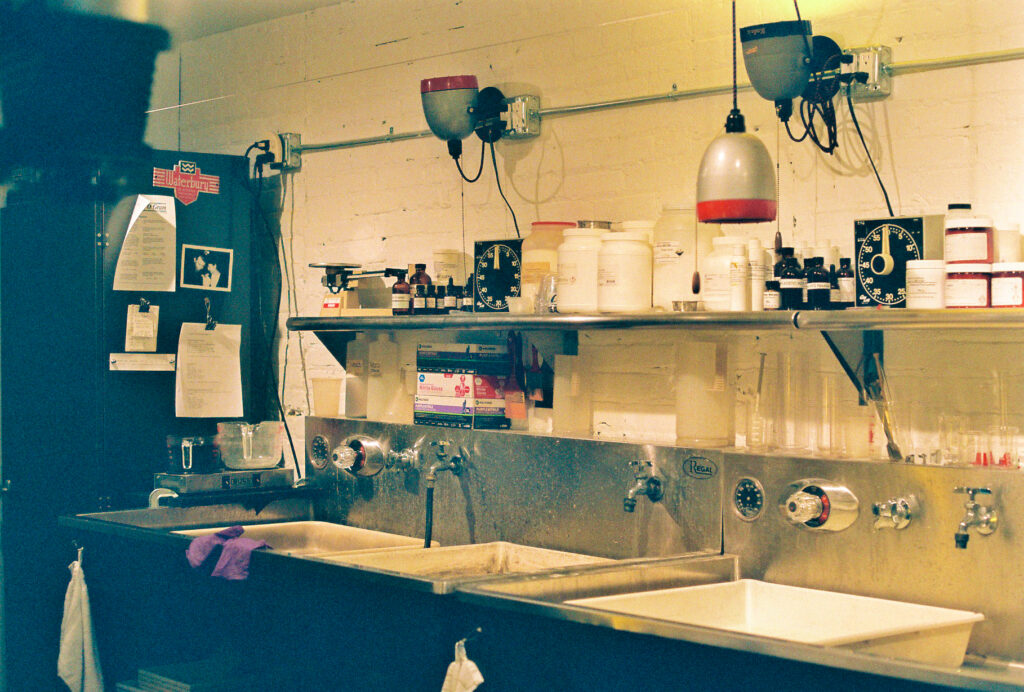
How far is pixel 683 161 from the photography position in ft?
9.84

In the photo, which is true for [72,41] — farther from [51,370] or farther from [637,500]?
[637,500]

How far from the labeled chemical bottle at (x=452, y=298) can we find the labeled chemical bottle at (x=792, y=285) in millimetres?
1103

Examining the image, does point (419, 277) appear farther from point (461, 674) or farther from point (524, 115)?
point (461, 674)

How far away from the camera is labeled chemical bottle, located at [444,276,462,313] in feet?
10.7

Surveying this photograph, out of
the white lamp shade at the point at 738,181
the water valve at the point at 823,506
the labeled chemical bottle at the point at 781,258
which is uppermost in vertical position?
the white lamp shade at the point at 738,181

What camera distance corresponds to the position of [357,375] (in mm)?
3678

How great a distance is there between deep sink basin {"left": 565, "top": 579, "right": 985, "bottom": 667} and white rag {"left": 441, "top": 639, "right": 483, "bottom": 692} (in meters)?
0.27

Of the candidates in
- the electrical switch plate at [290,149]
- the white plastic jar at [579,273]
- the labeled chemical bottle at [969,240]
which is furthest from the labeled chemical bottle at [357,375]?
the labeled chemical bottle at [969,240]

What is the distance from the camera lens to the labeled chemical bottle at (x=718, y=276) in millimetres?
2576

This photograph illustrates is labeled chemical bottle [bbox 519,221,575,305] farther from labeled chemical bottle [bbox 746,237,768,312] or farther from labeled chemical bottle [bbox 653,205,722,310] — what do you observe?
labeled chemical bottle [bbox 746,237,768,312]

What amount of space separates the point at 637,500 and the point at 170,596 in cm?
161

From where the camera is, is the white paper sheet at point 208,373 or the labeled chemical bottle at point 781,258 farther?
the white paper sheet at point 208,373

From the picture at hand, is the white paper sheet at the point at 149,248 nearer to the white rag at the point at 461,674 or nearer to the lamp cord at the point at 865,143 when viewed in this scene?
the white rag at the point at 461,674

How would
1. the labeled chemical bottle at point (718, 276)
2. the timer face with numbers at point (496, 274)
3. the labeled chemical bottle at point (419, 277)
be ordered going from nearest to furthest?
1. the labeled chemical bottle at point (718, 276)
2. the timer face with numbers at point (496, 274)
3. the labeled chemical bottle at point (419, 277)
